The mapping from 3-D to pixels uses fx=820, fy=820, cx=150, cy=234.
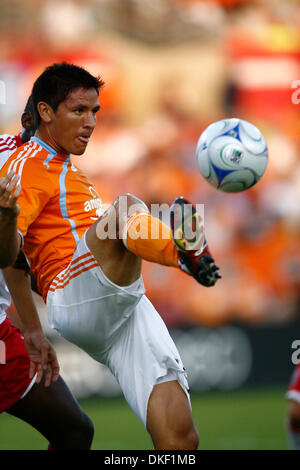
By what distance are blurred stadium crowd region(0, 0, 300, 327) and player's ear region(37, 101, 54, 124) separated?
642 cm

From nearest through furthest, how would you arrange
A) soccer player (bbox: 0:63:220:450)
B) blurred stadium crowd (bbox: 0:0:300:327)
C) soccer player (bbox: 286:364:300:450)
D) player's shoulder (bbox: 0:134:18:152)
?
soccer player (bbox: 0:63:220:450) < player's shoulder (bbox: 0:134:18:152) < soccer player (bbox: 286:364:300:450) < blurred stadium crowd (bbox: 0:0:300:327)

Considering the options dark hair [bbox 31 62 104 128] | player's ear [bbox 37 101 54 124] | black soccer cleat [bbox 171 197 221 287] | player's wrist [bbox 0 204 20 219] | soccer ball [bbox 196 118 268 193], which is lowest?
black soccer cleat [bbox 171 197 221 287]

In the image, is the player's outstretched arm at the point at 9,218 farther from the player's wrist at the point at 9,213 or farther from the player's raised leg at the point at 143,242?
the player's raised leg at the point at 143,242

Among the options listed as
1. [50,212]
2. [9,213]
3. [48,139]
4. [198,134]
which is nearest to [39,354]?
[50,212]

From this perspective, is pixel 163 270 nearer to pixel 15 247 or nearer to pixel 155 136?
pixel 155 136

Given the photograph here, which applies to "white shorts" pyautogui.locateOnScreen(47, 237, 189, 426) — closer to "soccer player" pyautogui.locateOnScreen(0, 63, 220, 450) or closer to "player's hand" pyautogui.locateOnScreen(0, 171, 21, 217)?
"soccer player" pyautogui.locateOnScreen(0, 63, 220, 450)

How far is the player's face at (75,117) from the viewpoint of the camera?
437cm

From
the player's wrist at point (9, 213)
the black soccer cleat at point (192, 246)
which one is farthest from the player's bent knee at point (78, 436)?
the black soccer cleat at point (192, 246)

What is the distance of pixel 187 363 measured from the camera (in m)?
10.3

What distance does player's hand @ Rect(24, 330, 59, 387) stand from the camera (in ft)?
14.9

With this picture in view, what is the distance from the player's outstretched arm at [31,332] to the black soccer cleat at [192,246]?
1.32 metres

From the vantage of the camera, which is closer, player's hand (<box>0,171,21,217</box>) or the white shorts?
player's hand (<box>0,171,21,217</box>)

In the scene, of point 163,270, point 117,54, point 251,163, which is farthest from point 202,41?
point 251,163

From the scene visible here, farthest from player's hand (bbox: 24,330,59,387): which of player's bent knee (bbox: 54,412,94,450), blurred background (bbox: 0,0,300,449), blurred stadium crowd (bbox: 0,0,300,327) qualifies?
blurred stadium crowd (bbox: 0,0,300,327)
